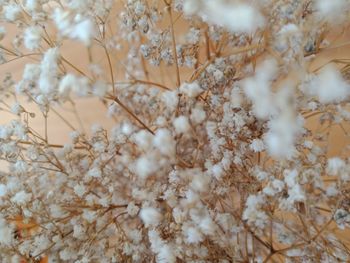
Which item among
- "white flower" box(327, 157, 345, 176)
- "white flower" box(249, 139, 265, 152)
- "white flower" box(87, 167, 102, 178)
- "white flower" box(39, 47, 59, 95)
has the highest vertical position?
"white flower" box(39, 47, 59, 95)

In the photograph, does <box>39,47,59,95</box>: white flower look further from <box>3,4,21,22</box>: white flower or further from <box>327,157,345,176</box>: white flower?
<box>327,157,345,176</box>: white flower

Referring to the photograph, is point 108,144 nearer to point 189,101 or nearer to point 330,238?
point 189,101

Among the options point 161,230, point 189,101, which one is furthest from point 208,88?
point 161,230

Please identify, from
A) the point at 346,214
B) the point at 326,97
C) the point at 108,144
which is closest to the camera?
the point at 326,97

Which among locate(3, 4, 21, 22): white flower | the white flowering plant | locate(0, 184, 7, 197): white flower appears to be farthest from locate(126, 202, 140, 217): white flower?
locate(3, 4, 21, 22): white flower

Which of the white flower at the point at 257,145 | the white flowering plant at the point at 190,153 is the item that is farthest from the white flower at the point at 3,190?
the white flower at the point at 257,145

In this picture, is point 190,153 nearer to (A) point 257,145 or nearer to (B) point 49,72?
(A) point 257,145

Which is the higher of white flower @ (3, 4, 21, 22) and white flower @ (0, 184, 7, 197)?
white flower @ (3, 4, 21, 22)

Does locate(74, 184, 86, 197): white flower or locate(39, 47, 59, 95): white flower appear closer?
locate(39, 47, 59, 95): white flower

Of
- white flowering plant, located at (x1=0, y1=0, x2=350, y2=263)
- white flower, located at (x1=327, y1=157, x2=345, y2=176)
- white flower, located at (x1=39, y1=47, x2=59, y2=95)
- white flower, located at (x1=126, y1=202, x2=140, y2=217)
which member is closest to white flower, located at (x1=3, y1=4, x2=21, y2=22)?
white flowering plant, located at (x1=0, y1=0, x2=350, y2=263)

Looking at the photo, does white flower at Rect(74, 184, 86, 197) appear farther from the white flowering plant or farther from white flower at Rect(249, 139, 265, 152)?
white flower at Rect(249, 139, 265, 152)
